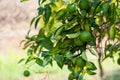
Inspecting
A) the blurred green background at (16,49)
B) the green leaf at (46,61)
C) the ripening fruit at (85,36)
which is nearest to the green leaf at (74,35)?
the ripening fruit at (85,36)

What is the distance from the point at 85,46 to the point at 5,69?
14.9ft

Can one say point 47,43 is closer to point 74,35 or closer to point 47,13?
point 47,13

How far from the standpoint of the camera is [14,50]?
21.6 ft

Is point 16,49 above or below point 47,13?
above

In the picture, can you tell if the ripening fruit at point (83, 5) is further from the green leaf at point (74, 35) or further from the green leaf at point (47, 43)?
the green leaf at point (47, 43)

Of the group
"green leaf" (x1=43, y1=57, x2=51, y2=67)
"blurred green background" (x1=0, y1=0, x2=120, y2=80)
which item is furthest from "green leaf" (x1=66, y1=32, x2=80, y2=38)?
"blurred green background" (x1=0, y1=0, x2=120, y2=80)

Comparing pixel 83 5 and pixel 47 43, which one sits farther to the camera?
pixel 47 43

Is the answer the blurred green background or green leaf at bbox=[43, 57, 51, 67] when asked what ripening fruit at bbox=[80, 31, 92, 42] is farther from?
the blurred green background

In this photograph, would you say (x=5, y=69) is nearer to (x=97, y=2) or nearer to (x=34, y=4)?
(x=34, y=4)

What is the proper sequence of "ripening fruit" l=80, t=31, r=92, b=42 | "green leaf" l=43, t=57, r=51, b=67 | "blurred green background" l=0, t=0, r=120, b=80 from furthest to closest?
"blurred green background" l=0, t=0, r=120, b=80, "green leaf" l=43, t=57, r=51, b=67, "ripening fruit" l=80, t=31, r=92, b=42

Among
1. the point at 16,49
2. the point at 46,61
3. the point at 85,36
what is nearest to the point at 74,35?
the point at 85,36

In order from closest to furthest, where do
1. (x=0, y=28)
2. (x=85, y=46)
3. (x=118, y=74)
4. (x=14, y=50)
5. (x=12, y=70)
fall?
(x=85, y=46) < (x=118, y=74) < (x=12, y=70) < (x=14, y=50) < (x=0, y=28)

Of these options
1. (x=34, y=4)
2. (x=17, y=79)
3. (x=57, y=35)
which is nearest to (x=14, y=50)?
(x=17, y=79)

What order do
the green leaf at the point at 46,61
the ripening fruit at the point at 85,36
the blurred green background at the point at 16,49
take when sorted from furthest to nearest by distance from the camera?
the blurred green background at the point at 16,49
the green leaf at the point at 46,61
the ripening fruit at the point at 85,36
